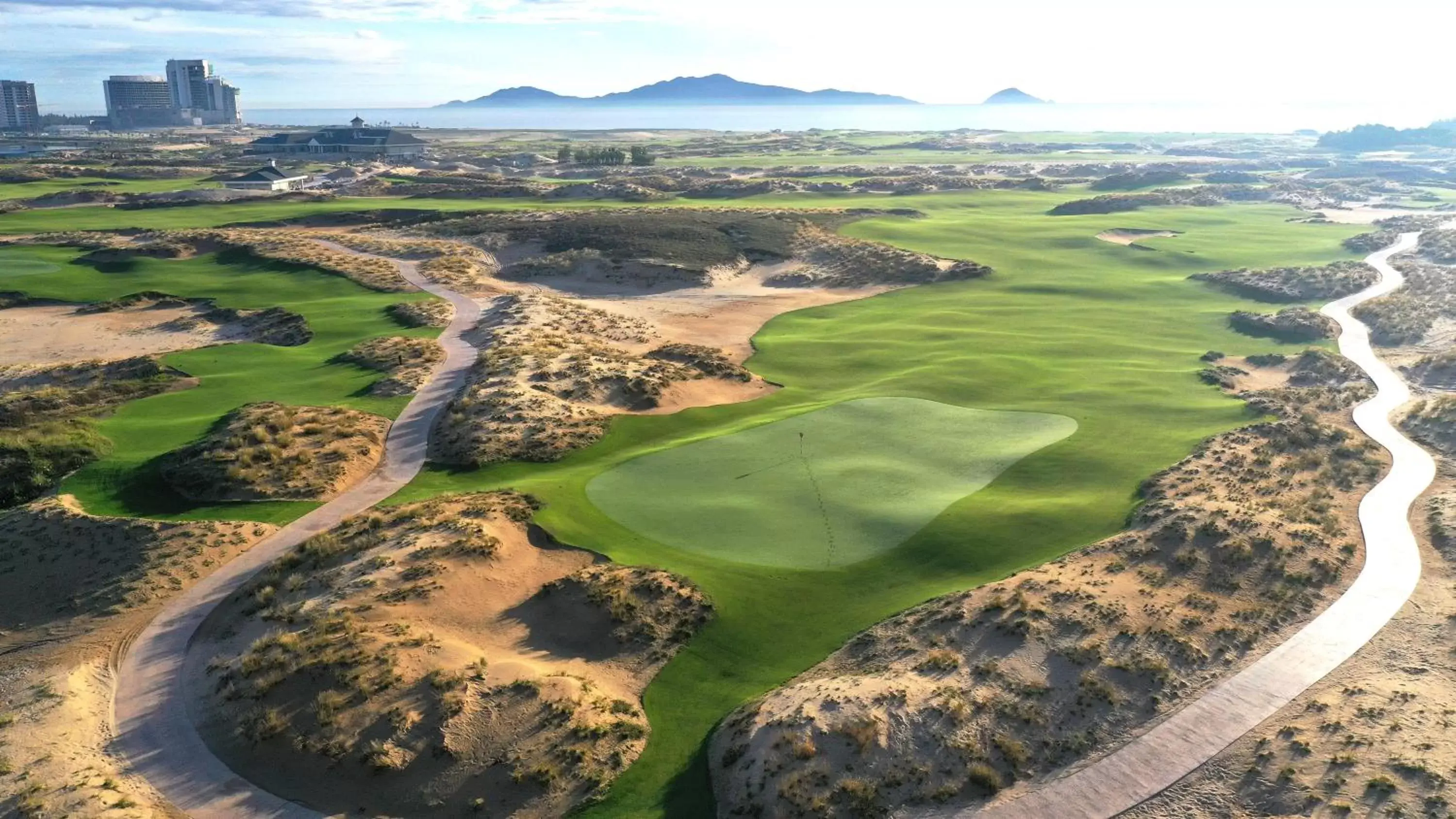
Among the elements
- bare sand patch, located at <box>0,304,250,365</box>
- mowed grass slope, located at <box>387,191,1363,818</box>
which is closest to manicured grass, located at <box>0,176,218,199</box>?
bare sand patch, located at <box>0,304,250,365</box>

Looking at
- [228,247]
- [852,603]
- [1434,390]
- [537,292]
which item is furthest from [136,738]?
[228,247]

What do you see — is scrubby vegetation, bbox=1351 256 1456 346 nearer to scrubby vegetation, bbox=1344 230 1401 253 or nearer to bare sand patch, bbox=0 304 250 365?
scrubby vegetation, bbox=1344 230 1401 253

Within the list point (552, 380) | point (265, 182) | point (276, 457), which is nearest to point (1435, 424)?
point (552, 380)

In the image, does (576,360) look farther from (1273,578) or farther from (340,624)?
(1273,578)

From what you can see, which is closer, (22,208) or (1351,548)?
(1351,548)

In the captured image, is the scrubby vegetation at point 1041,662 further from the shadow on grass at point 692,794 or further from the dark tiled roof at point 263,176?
the dark tiled roof at point 263,176

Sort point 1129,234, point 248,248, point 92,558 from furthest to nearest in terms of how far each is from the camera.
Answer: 1. point 1129,234
2. point 248,248
3. point 92,558

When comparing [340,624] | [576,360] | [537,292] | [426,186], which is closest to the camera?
[340,624]

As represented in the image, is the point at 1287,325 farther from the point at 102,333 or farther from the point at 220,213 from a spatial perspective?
the point at 220,213
